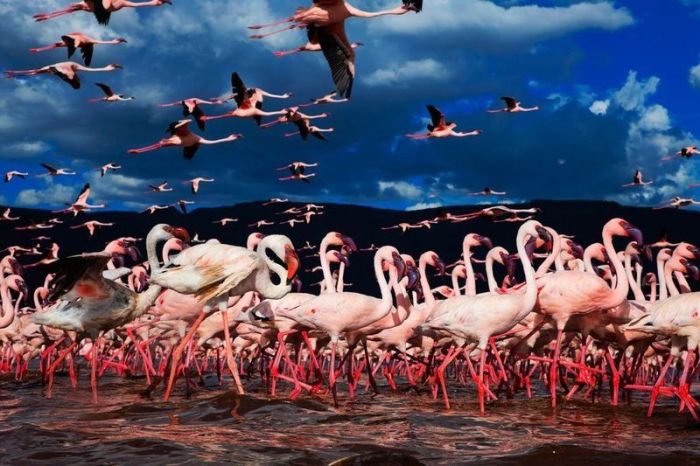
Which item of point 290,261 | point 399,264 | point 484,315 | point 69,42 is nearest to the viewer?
point 484,315

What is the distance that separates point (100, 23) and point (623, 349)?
940 cm

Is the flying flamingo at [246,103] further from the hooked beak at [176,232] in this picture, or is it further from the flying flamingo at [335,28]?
the hooked beak at [176,232]

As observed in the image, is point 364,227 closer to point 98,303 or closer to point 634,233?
point 634,233

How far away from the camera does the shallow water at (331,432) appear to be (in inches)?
239

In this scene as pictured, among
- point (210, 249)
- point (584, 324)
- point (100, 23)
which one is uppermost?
point (100, 23)

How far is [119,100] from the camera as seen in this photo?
22438mm

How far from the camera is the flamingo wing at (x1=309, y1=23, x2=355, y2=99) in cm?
1113

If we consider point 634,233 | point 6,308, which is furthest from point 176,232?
point 6,308

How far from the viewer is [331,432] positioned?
292 inches

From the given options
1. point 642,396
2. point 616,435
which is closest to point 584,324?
point 642,396

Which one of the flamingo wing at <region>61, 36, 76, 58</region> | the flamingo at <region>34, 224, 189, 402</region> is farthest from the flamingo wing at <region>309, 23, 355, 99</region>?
the flamingo wing at <region>61, 36, 76, 58</region>

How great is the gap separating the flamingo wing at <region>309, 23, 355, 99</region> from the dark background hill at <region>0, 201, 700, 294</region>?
34.2 metres

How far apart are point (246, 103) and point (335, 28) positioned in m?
7.28

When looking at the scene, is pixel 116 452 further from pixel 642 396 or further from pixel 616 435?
pixel 642 396
